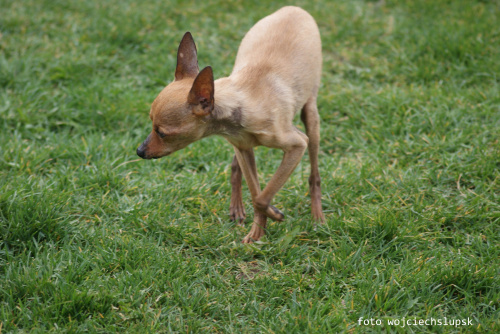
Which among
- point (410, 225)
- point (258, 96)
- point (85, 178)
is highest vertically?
point (258, 96)

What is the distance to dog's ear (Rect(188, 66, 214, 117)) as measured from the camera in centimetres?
356

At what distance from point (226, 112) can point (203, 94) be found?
12.6 inches

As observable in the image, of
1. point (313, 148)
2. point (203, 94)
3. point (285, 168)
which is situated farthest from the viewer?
point (313, 148)

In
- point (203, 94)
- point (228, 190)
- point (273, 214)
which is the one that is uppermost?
point (203, 94)

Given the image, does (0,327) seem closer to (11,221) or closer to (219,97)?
(11,221)

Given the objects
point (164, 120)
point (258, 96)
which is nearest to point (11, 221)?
point (164, 120)

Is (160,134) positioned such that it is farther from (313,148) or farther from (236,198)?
(313,148)

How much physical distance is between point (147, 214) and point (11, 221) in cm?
112

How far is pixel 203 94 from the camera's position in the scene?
3680mm

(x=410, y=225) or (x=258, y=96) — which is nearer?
(x=258, y=96)

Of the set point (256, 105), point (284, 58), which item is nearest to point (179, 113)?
point (256, 105)

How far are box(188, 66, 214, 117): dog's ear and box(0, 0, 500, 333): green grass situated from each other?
3.99 feet

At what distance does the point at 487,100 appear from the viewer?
620 cm

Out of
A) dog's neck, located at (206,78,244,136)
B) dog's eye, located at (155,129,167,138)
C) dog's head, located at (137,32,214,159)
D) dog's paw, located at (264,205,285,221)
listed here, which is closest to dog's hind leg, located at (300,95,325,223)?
dog's paw, located at (264,205,285,221)
